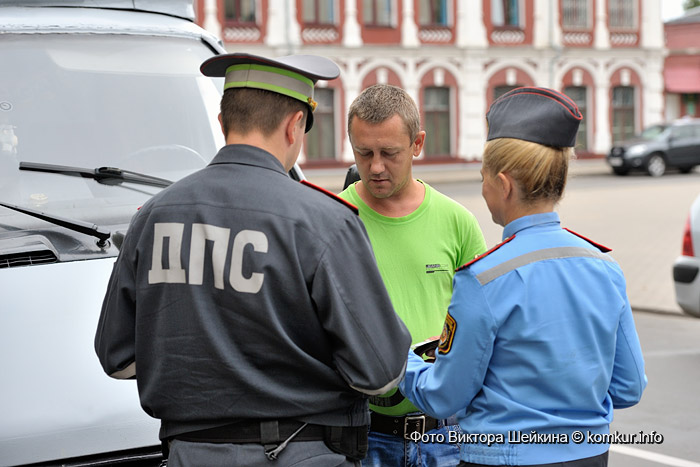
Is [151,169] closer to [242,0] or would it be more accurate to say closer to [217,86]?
[217,86]

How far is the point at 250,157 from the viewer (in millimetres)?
2359

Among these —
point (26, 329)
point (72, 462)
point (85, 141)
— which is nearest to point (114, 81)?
point (85, 141)

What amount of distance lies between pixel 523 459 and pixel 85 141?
7.87 feet

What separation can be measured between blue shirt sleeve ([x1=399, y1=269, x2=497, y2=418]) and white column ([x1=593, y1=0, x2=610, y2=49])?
36.7 m

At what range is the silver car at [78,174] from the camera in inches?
113

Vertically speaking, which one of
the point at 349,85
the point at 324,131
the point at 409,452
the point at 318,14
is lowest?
the point at 324,131

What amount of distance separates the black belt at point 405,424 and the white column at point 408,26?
3200 centimetres

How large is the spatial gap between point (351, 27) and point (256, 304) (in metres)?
32.0

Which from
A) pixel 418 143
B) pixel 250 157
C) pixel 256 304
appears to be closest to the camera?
pixel 256 304

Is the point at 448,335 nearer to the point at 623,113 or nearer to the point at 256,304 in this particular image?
the point at 256,304

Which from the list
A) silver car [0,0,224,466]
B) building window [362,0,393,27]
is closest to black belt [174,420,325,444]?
silver car [0,0,224,466]

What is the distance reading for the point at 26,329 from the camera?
306 cm

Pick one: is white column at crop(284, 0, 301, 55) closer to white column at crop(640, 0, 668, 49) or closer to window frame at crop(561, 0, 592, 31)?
window frame at crop(561, 0, 592, 31)

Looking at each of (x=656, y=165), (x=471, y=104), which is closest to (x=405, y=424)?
(x=656, y=165)
